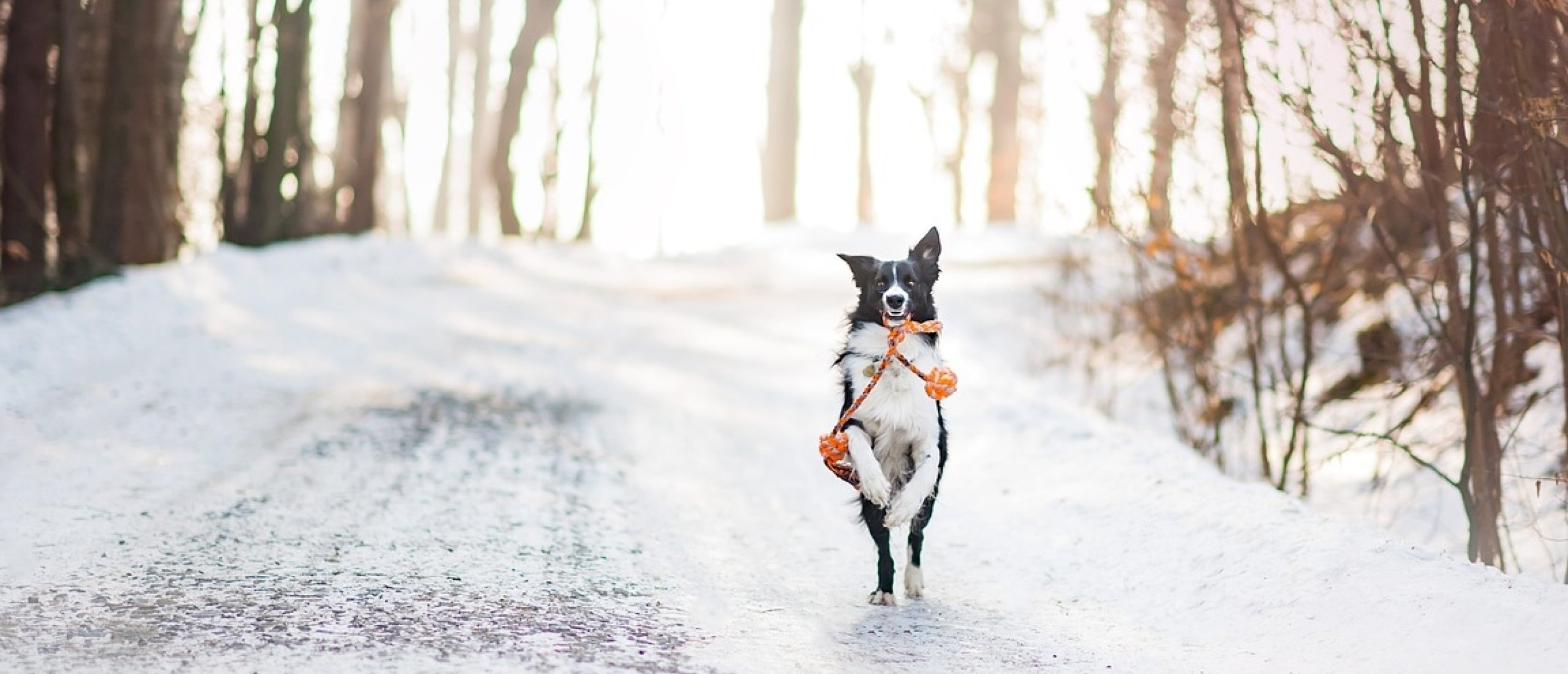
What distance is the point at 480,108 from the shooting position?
4616cm

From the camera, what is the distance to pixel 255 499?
839 centimetres

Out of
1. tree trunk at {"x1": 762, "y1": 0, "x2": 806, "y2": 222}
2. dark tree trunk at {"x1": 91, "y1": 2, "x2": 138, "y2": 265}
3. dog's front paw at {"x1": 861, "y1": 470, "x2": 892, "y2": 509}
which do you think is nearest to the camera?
dog's front paw at {"x1": 861, "y1": 470, "x2": 892, "y2": 509}

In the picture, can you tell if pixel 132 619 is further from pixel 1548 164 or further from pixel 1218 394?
pixel 1218 394

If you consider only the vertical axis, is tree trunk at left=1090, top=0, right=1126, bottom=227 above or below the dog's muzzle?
above

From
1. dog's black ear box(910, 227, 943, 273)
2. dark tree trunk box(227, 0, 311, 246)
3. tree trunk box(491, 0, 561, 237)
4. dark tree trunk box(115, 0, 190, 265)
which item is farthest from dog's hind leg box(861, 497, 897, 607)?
tree trunk box(491, 0, 561, 237)

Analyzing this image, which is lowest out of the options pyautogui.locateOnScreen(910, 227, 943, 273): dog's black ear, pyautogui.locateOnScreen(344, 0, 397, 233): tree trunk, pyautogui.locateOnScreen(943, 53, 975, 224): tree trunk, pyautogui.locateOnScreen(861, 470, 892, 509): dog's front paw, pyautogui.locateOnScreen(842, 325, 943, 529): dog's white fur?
pyautogui.locateOnScreen(861, 470, 892, 509): dog's front paw

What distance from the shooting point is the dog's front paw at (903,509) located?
6.78 meters

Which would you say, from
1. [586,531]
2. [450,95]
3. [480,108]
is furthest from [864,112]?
[586,531]

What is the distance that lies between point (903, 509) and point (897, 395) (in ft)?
1.91

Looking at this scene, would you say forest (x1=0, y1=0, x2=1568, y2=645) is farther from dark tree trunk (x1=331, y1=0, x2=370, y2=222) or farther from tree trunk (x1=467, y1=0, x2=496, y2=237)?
tree trunk (x1=467, y1=0, x2=496, y2=237)

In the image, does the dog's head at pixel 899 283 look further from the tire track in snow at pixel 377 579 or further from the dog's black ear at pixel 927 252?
the tire track in snow at pixel 377 579

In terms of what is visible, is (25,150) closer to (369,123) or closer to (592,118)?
(369,123)

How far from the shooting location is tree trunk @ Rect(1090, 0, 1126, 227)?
11438 mm

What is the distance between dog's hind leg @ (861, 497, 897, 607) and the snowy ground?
108 mm
